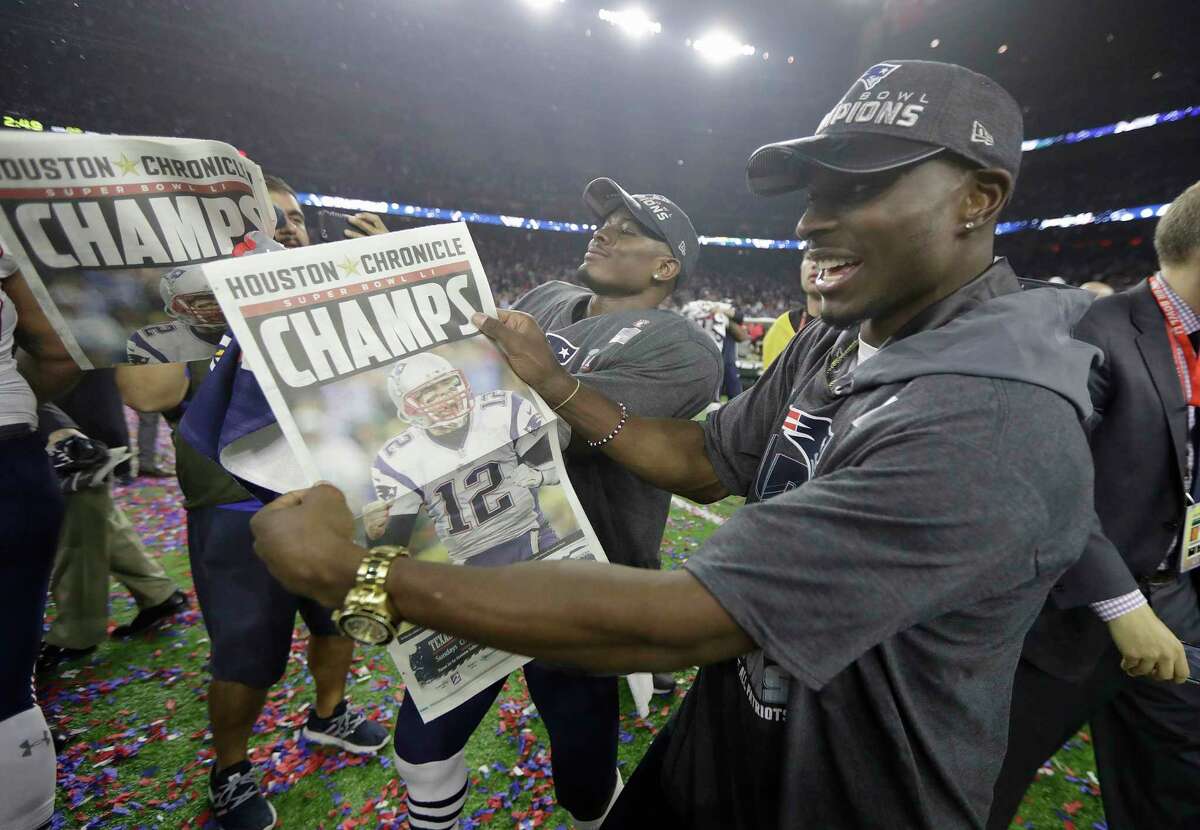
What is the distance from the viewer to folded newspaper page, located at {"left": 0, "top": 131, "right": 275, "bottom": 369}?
0.99 meters

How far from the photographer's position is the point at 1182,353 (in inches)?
59.1

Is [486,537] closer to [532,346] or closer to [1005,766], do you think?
[532,346]

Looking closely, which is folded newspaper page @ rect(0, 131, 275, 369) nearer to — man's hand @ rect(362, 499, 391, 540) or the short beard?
man's hand @ rect(362, 499, 391, 540)

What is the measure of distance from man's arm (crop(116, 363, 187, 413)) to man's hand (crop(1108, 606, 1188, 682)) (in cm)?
264

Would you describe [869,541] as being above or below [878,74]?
below

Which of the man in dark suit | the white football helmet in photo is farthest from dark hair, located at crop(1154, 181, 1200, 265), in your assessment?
the white football helmet in photo

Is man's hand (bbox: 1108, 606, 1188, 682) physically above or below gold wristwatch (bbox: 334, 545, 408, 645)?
below

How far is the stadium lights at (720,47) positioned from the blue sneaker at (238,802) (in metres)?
26.2

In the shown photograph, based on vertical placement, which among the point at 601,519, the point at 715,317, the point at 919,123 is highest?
the point at 919,123

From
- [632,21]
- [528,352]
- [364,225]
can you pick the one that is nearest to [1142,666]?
[528,352]

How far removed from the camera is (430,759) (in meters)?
1.53

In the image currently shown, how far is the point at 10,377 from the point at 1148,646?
275 centimetres

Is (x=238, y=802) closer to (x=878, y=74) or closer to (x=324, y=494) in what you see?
(x=324, y=494)

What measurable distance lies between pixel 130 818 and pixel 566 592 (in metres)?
2.39
